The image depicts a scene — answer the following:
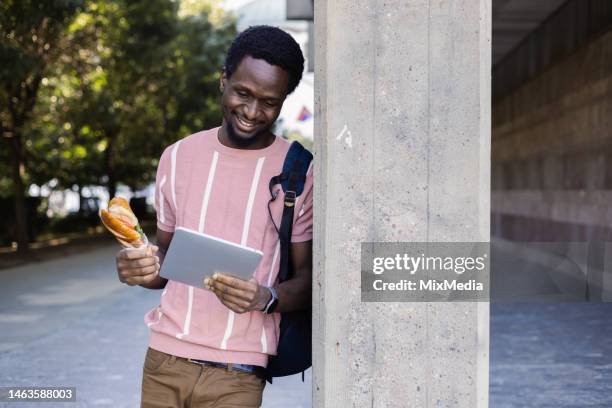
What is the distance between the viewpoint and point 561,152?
49.5 ft

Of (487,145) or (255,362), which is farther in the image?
(255,362)

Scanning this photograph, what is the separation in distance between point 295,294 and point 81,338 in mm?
6345

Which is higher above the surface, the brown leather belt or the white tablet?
the white tablet

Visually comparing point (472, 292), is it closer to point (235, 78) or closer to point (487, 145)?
point (487, 145)

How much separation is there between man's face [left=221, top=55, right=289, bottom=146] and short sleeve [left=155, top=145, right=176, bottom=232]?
0.82 feet

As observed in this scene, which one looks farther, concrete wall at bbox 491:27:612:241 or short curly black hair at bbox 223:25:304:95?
concrete wall at bbox 491:27:612:241

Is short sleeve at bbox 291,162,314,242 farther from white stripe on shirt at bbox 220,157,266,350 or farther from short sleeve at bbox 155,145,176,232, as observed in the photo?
short sleeve at bbox 155,145,176,232

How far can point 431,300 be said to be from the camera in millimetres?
2514

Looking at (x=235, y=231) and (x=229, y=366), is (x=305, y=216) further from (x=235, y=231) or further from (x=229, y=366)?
(x=229, y=366)

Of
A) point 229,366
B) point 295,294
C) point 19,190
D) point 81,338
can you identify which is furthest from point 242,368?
point 19,190

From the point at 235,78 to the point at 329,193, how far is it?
555 mm

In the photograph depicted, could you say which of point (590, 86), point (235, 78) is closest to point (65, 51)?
point (590, 86)

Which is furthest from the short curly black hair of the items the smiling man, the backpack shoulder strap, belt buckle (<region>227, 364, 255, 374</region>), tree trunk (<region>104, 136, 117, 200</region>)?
tree trunk (<region>104, 136, 117, 200</region>)

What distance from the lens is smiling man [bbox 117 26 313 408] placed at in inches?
106
